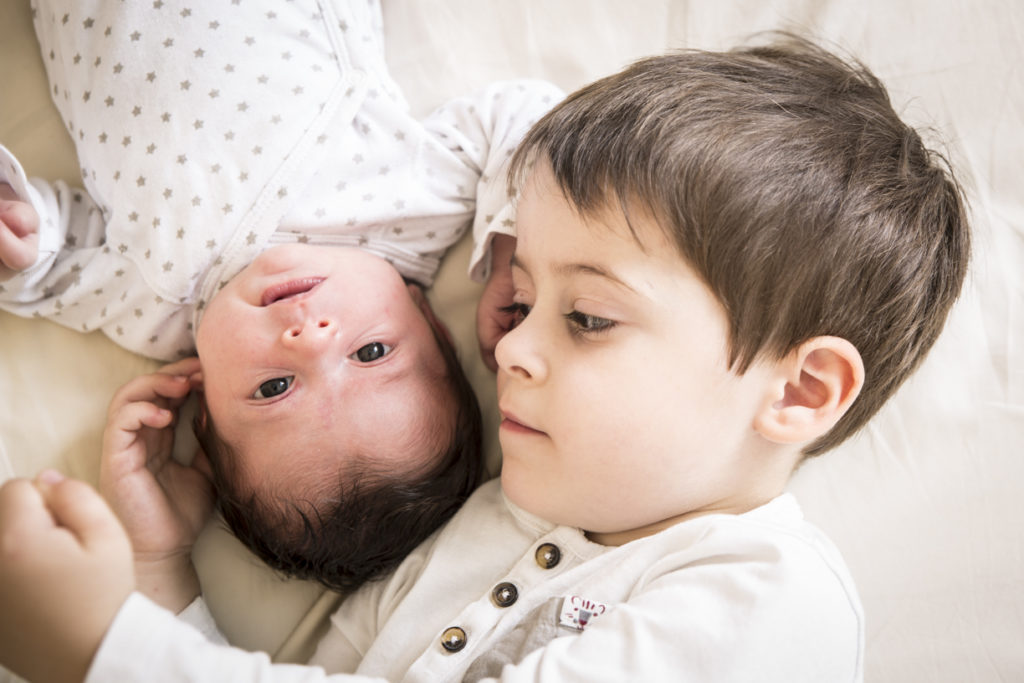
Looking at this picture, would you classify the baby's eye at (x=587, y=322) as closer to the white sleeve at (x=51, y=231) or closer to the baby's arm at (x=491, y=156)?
the baby's arm at (x=491, y=156)

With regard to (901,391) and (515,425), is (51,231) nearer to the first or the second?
(515,425)

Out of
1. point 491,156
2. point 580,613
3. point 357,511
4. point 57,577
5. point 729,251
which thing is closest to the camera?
point 57,577

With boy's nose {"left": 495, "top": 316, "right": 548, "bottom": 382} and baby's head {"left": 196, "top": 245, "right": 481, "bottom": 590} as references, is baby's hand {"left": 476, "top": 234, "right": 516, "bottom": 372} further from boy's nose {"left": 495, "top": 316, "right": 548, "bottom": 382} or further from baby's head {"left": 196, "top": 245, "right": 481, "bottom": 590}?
boy's nose {"left": 495, "top": 316, "right": 548, "bottom": 382}

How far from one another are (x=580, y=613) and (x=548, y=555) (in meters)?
0.09

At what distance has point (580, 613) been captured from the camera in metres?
0.98

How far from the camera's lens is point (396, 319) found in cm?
113

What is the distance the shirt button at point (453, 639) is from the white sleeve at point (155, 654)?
0.81ft

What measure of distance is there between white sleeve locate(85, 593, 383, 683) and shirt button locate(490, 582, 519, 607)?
1.01 feet

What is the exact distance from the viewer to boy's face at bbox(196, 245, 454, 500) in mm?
1056

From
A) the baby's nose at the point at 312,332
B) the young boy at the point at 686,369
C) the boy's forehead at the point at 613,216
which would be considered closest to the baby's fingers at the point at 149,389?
the baby's nose at the point at 312,332

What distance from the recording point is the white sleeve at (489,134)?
118 cm

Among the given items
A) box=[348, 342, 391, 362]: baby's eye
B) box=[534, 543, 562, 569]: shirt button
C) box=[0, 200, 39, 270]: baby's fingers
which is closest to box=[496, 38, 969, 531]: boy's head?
box=[534, 543, 562, 569]: shirt button

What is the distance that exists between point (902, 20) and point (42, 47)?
142 cm

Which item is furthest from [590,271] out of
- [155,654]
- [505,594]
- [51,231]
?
[51,231]
